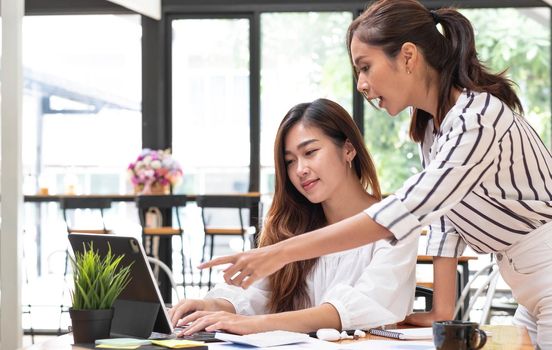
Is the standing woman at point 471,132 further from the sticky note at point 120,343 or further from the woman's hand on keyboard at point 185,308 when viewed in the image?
the woman's hand on keyboard at point 185,308

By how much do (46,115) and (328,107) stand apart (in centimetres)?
579

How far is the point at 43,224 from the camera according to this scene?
7480mm

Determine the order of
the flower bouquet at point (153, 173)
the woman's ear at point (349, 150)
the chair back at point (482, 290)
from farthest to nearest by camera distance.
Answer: the flower bouquet at point (153, 173) → the chair back at point (482, 290) → the woman's ear at point (349, 150)

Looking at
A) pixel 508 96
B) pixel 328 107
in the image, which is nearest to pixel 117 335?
pixel 328 107

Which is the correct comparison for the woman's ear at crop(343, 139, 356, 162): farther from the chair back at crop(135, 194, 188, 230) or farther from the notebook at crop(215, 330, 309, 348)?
the chair back at crop(135, 194, 188, 230)

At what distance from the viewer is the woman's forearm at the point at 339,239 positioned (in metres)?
1.57

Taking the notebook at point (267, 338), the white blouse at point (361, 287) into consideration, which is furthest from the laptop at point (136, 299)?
the white blouse at point (361, 287)

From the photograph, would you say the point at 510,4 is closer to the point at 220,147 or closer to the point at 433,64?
the point at 220,147

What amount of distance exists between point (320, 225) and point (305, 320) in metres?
0.45

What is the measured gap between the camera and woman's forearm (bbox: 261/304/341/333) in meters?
1.83

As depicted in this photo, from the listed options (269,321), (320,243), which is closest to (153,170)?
(269,321)

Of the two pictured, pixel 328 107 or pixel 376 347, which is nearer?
pixel 376 347

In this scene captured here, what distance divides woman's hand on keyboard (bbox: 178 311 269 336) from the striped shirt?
15.4 inches

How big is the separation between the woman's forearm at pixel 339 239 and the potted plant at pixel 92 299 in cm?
35
